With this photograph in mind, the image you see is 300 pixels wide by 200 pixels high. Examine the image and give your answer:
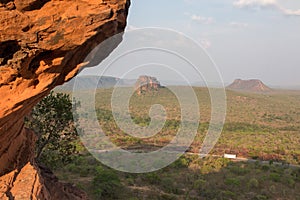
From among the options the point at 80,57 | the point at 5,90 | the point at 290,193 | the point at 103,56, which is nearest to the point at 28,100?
the point at 5,90

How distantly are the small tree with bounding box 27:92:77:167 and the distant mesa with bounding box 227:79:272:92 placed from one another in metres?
163

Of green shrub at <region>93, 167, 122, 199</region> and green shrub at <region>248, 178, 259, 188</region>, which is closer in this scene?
green shrub at <region>93, 167, 122, 199</region>

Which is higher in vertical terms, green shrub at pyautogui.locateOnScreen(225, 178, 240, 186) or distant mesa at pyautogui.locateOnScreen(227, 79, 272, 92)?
distant mesa at pyautogui.locateOnScreen(227, 79, 272, 92)

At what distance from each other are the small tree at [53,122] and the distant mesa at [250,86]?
163 m

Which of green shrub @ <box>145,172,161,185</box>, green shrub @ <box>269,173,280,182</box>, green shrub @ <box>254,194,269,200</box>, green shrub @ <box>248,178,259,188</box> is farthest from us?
green shrub @ <box>269,173,280,182</box>

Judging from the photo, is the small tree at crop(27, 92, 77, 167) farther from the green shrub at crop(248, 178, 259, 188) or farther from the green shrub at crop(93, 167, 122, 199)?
the green shrub at crop(248, 178, 259, 188)

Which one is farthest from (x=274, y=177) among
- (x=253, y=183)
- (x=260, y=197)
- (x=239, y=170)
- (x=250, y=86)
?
(x=250, y=86)

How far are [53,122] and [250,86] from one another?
17407 centimetres

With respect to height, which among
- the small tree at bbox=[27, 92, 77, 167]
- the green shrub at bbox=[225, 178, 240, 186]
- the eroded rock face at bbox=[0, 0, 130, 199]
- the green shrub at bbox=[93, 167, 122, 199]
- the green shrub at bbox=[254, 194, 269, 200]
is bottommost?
the green shrub at bbox=[254, 194, 269, 200]

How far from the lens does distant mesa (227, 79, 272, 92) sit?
173750mm

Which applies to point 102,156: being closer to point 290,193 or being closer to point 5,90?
point 290,193

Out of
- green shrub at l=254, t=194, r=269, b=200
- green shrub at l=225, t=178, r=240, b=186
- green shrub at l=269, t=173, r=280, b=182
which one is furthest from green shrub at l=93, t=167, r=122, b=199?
green shrub at l=269, t=173, r=280, b=182

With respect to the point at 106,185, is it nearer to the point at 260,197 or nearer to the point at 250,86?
the point at 260,197

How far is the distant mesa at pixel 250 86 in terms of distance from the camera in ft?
570
